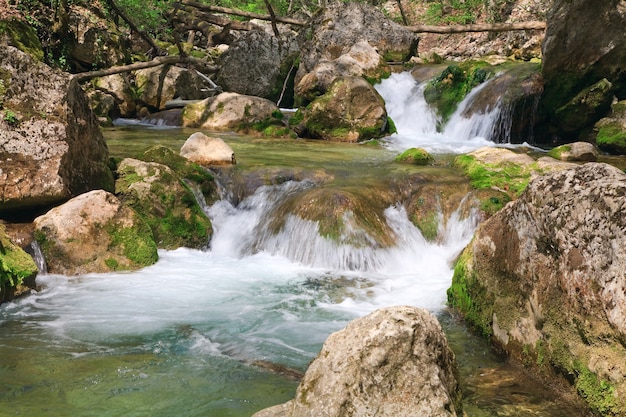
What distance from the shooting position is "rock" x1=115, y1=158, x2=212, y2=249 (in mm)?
7859

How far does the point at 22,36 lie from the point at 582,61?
14.3 metres

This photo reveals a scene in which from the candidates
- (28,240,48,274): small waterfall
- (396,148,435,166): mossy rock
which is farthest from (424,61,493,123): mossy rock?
(28,240,48,274): small waterfall

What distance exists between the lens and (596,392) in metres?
3.33

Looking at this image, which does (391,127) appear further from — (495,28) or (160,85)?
(160,85)

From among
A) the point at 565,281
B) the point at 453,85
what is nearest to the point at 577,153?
the point at 453,85

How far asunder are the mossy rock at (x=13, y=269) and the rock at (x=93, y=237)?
51 centimetres

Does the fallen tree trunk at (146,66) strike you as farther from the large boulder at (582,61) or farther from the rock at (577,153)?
the rock at (577,153)

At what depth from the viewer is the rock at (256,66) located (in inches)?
806

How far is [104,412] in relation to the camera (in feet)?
11.1

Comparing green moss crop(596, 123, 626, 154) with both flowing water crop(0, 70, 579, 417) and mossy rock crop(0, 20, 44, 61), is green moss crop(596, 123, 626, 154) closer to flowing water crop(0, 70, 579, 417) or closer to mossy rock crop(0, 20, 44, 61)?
flowing water crop(0, 70, 579, 417)

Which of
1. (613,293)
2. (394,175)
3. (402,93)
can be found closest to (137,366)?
(613,293)

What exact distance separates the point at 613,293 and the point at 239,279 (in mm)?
4478

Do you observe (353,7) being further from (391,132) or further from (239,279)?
(239,279)

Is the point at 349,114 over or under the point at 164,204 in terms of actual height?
over
